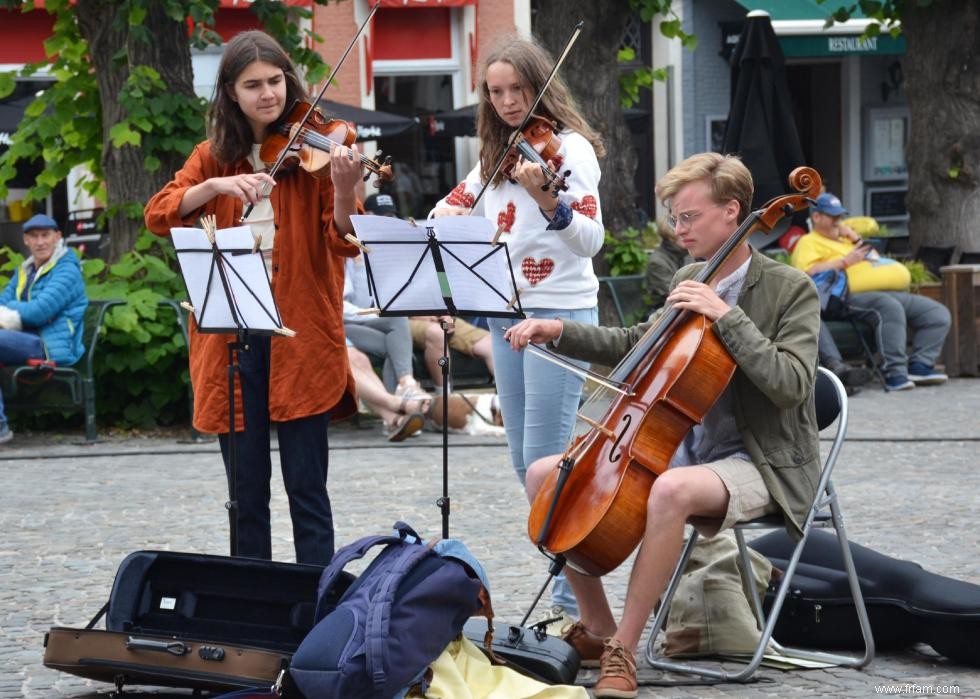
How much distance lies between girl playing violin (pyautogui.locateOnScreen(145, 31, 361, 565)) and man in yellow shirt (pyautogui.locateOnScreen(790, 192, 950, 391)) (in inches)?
261

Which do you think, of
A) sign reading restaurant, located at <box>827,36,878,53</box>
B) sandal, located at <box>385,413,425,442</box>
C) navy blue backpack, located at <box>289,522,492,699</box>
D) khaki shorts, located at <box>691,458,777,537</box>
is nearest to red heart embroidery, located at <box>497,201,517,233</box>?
khaki shorts, located at <box>691,458,777,537</box>

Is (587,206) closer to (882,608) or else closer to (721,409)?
(721,409)

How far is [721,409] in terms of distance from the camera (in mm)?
4336

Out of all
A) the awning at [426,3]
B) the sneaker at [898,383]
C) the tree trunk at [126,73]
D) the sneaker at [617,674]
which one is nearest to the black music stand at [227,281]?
the sneaker at [617,674]

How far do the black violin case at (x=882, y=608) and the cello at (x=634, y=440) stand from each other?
76 centimetres

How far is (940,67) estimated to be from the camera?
1244cm

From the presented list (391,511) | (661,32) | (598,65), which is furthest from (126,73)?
(661,32)

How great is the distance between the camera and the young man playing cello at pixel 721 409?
13.3 feet

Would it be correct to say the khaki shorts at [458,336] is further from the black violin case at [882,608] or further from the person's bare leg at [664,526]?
the person's bare leg at [664,526]

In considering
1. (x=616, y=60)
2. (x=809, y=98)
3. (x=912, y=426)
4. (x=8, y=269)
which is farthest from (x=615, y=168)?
(x=809, y=98)

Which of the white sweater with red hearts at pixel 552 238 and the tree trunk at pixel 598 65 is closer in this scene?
the white sweater with red hearts at pixel 552 238

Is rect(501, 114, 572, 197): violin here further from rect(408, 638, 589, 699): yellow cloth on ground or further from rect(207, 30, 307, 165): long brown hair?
rect(408, 638, 589, 699): yellow cloth on ground

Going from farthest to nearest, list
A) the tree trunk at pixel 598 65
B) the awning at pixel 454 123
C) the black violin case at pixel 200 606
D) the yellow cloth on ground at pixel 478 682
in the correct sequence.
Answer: the awning at pixel 454 123 < the tree trunk at pixel 598 65 < the black violin case at pixel 200 606 < the yellow cloth on ground at pixel 478 682

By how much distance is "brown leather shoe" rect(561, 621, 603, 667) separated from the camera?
4.41m
